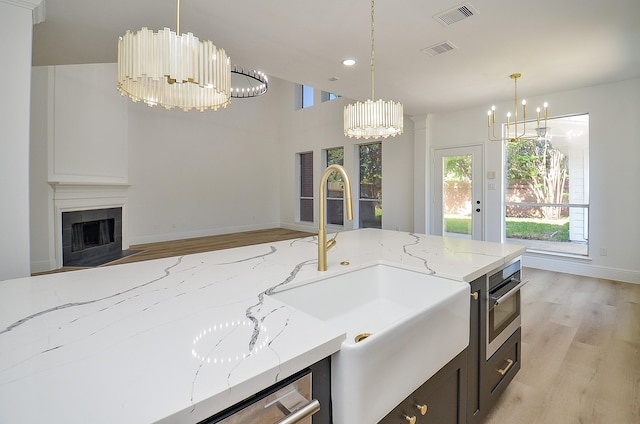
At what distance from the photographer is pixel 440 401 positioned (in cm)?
112

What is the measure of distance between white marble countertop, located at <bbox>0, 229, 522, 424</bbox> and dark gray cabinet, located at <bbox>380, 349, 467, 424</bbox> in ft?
1.16

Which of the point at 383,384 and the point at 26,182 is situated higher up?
the point at 26,182

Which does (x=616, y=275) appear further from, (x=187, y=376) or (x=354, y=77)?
(x=187, y=376)

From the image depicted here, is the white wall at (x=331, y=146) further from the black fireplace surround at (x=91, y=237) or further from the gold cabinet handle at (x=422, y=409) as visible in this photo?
the gold cabinet handle at (x=422, y=409)

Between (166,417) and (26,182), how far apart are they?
2.05 m

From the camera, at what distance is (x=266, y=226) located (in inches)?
344

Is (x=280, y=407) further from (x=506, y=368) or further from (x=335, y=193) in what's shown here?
(x=335, y=193)

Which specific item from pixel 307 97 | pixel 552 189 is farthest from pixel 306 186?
pixel 552 189

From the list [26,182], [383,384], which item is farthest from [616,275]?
[26,182]

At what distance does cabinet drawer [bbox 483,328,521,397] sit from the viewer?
5.10ft

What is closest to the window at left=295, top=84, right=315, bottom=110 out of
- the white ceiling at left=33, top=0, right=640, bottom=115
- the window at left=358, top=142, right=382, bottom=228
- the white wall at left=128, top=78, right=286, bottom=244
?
the white wall at left=128, top=78, right=286, bottom=244

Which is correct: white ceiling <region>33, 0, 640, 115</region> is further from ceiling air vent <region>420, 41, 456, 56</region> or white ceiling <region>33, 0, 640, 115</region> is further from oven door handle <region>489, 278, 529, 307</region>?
oven door handle <region>489, 278, 529, 307</region>

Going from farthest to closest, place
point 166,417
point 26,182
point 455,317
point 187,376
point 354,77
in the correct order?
point 354,77 → point 26,182 → point 455,317 → point 187,376 → point 166,417

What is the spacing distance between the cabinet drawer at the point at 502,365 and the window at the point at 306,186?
6.74 m
